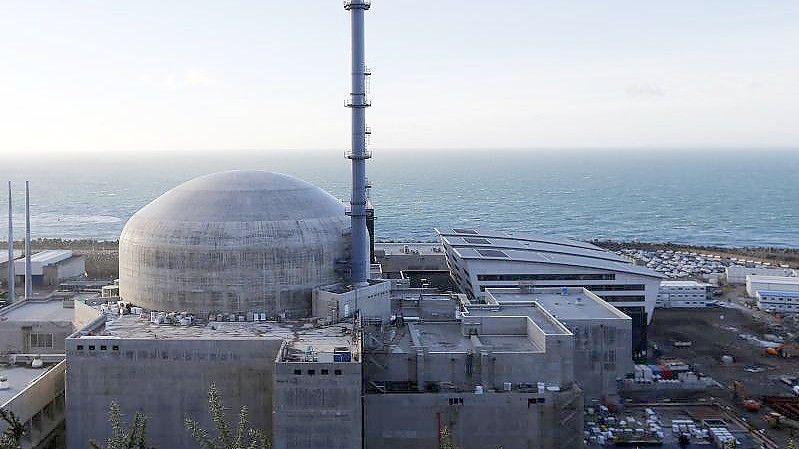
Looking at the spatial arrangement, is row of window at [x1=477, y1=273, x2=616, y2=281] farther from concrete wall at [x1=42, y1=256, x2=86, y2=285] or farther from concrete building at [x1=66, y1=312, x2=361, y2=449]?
concrete wall at [x1=42, y1=256, x2=86, y2=285]

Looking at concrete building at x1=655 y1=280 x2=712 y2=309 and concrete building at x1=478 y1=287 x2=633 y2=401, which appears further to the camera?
concrete building at x1=655 y1=280 x2=712 y2=309

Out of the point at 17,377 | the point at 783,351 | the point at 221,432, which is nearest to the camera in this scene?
the point at 221,432

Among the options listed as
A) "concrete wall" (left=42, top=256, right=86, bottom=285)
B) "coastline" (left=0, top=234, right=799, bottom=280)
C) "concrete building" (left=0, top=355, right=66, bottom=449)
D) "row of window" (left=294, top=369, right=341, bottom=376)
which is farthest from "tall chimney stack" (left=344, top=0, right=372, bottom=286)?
"coastline" (left=0, top=234, right=799, bottom=280)

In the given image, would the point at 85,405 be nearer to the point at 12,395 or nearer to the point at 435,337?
the point at 12,395

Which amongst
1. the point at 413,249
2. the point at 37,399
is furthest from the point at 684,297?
the point at 37,399

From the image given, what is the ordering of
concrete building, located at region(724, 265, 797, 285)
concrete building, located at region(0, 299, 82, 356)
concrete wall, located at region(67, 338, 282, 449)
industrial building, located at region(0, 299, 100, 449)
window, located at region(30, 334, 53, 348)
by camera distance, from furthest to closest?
1. concrete building, located at region(724, 265, 797, 285)
2. window, located at region(30, 334, 53, 348)
3. concrete building, located at region(0, 299, 82, 356)
4. concrete wall, located at region(67, 338, 282, 449)
5. industrial building, located at region(0, 299, 100, 449)

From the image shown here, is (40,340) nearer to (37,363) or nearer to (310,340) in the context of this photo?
(37,363)
